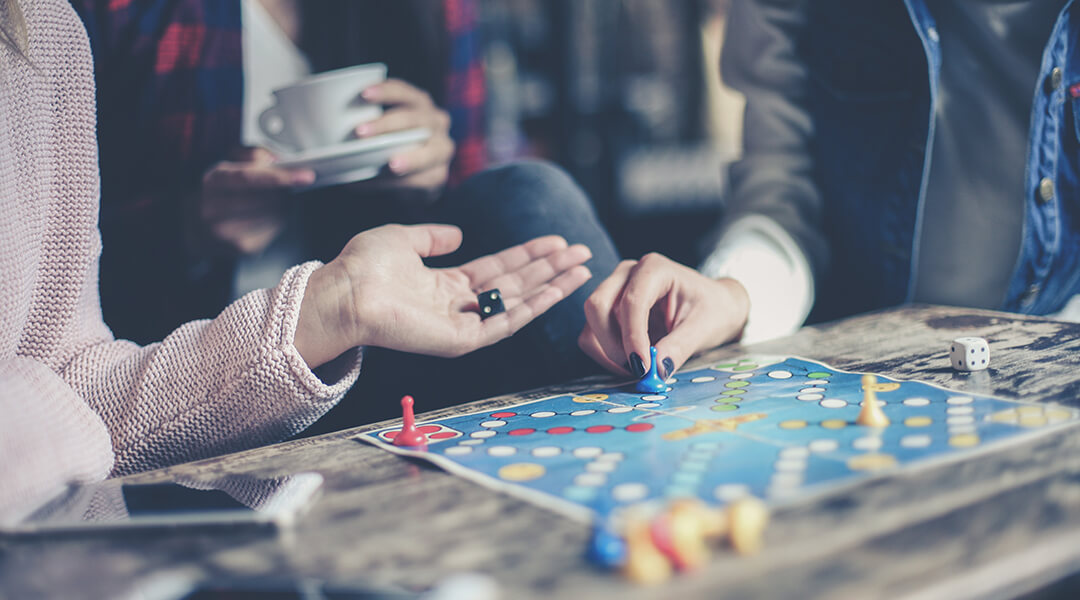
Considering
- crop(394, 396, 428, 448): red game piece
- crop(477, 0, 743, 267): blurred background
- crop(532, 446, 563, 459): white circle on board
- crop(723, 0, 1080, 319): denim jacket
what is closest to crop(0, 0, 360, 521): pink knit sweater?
crop(394, 396, 428, 448): red game piece

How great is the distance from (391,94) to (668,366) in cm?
64

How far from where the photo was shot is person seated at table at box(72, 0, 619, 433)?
1.07m

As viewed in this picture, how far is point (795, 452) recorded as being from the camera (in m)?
0.57

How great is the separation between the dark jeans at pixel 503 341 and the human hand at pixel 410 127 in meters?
0.15

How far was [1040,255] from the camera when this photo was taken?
1144 millimetres

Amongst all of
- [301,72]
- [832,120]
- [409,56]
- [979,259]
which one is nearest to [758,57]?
[832,120]

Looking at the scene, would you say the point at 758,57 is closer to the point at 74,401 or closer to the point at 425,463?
the point at 425,463

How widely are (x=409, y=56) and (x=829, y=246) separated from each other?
0.89 m

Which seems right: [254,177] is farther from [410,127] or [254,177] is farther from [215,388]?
[215,388]

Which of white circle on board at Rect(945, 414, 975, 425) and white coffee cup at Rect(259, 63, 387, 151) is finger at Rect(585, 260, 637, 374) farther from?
white coffee cup at Rect(259, 63, 387, 151)

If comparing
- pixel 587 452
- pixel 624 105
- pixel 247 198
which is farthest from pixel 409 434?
pixel 624 105

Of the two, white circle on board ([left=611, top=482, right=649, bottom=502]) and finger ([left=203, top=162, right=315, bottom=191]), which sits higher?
finger ([left=203, top=162, right=315, bottom=191])

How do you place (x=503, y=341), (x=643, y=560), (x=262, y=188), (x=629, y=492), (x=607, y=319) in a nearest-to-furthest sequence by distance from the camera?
(x=643, y=560)
(x=629, y=492)
(x=607, y=319)
(x=503, y=341)
(x=262, y=188)

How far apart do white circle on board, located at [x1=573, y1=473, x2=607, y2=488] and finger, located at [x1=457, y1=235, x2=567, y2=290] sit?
398 mm
